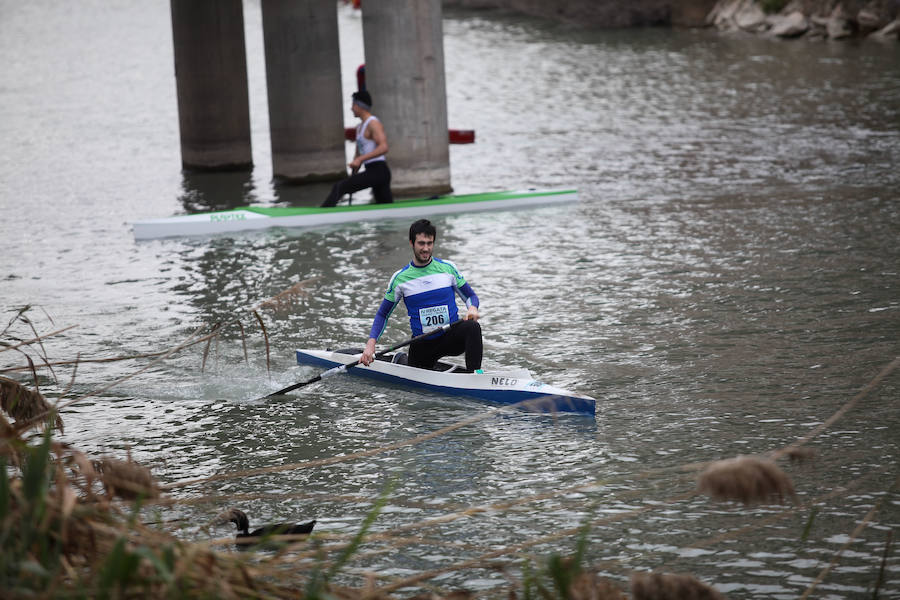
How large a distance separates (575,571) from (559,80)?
1251 inches

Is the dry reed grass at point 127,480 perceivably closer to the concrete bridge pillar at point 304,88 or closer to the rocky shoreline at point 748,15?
the concrete bridge pillar at point 304,88

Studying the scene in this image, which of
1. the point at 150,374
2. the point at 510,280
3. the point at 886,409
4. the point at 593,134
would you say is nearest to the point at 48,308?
the point at 150,374

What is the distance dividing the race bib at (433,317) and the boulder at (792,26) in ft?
117

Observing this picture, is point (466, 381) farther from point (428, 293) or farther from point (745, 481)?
point (745, 481)

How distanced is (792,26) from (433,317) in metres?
35.9

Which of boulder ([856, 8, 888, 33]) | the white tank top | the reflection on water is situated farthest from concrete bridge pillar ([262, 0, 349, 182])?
boulder ([856, 8, 888, 33])

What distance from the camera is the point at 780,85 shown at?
30156 millimetres

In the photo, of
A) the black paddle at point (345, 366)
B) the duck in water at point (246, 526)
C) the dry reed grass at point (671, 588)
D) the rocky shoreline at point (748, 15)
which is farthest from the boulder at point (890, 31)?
the dry reed grass at point (671, 588)

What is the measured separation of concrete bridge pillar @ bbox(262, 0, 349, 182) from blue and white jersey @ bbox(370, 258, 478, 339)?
39.8ft

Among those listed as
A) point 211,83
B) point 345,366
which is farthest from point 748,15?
point 345,366

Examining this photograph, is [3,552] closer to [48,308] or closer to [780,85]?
[48,308]

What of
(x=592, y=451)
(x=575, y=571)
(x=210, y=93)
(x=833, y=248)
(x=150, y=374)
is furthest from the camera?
(x=210, y=93)

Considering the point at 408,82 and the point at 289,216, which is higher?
the point at 408,82

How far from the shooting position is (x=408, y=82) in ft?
58.6
